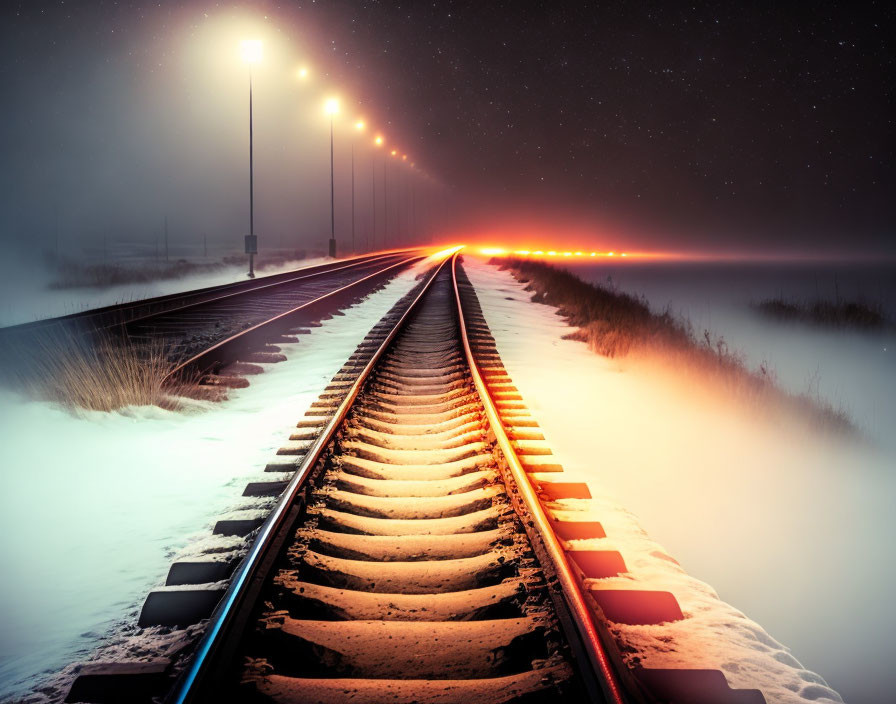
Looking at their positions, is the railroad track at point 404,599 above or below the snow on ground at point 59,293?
below

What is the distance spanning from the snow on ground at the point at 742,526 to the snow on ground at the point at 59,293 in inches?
531

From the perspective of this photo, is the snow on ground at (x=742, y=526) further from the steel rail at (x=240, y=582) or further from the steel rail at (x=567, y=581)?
the steel rail at (x=240, y=582)

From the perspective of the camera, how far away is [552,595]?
10.0 ft

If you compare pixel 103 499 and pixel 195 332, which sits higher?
pixel 195 332

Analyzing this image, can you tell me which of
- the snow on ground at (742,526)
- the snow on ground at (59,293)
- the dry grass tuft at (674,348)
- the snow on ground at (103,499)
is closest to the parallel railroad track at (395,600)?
the snow on ground at (742,526)

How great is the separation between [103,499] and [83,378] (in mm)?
2948

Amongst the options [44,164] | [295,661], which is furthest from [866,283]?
[44,164]

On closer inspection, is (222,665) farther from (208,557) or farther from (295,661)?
(208,557)

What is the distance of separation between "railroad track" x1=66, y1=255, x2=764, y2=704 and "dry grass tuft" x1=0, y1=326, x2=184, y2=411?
2.75 metres

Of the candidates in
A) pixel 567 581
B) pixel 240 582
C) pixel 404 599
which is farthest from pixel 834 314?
pixel 240 582

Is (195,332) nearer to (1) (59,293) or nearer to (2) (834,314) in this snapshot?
(1) (59,293)

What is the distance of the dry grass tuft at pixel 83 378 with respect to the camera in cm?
712

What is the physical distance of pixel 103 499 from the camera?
16.3 feet

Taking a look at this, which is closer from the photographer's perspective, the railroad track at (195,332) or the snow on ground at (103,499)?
the snow on ground at (103,499)
